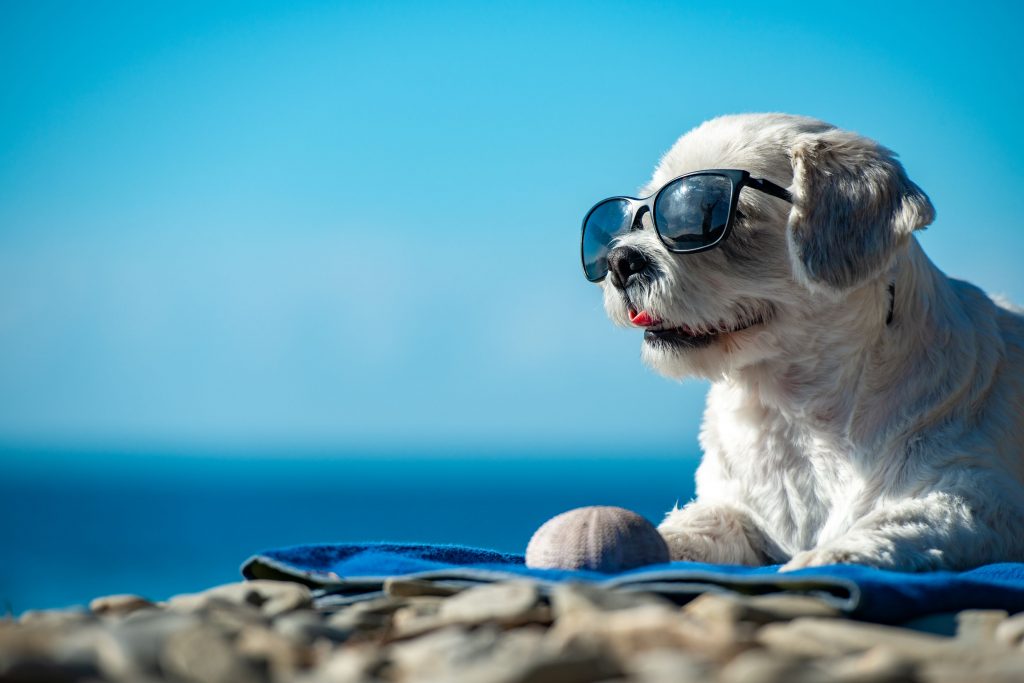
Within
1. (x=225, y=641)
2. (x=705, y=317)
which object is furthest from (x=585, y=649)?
(x=705, y=317)

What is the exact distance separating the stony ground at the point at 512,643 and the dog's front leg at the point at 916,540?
0.50 meters

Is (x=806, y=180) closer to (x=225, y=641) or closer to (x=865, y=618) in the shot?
(x=865, y=618)

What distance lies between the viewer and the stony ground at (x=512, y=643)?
1.86 metres

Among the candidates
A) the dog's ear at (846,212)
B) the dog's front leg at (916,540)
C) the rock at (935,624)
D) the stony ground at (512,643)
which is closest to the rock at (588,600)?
the stony ground at (512,643)

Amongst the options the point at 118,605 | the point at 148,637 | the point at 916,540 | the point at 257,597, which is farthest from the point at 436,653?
the point at 916,540

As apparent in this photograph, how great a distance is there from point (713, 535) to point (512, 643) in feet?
6.51

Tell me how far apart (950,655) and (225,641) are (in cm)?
140

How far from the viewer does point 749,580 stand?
2.70m

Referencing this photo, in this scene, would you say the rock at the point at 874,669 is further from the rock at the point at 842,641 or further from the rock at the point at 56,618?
the rock at the point at 56,618

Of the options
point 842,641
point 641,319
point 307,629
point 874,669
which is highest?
point 641,319

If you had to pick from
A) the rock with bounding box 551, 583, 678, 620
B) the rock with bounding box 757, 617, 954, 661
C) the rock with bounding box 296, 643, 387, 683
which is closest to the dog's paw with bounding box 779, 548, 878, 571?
the rock with bounding box 551, 583, 678, 620

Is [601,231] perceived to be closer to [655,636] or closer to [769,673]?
[655,636]

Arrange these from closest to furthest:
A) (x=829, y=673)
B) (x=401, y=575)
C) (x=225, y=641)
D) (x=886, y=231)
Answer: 1. (x=829, y=673)
2. (x=225, y=641)
3. (x=401, y=575)
4. (x=886, y=231)

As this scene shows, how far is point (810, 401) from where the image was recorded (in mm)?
3914
